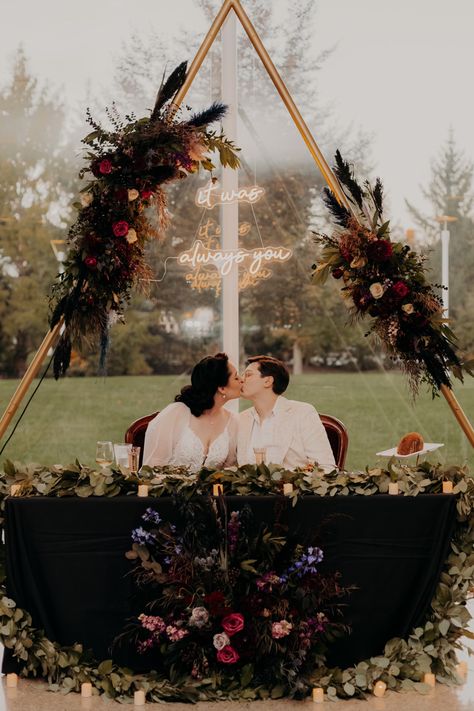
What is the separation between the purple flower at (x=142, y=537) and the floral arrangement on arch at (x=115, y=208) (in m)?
0.98

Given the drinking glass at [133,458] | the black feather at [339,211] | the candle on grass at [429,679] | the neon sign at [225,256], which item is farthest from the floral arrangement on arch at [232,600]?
the neon sign at [225,256]

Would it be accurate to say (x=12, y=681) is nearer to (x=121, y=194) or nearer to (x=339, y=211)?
(x=121, y=194)

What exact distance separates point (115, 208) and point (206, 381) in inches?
44.2

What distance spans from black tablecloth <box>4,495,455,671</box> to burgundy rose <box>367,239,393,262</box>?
1.23 meters

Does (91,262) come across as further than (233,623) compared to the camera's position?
Yes

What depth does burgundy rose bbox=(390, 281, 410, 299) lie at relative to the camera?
472 cm

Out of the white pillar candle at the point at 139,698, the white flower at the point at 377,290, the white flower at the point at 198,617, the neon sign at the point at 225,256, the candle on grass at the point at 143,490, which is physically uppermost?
the neon sign at the point at 225,256

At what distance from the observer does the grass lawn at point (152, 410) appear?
6.88m

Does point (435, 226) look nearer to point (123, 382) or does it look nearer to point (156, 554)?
point (123, 382)

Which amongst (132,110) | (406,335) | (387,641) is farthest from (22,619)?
(132,110)

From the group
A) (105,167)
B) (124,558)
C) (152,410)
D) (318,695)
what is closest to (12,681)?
(124,558)

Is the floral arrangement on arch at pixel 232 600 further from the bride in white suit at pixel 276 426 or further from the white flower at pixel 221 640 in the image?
the bride in white suit at pixel 276 426

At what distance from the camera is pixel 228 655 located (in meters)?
3.92

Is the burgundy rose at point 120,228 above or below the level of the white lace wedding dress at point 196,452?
above
